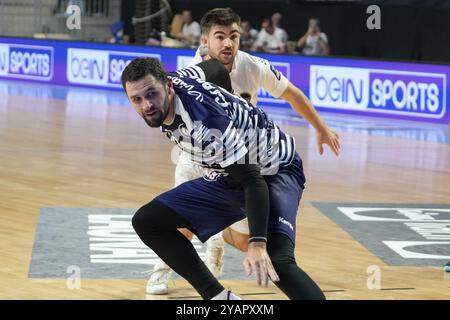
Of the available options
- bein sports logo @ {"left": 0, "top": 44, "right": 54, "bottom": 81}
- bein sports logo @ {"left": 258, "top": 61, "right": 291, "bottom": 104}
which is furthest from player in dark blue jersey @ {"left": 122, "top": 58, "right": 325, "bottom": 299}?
bein sports logo @ {"left": 0, "top": 44, "right": 54, "bottom": 81}

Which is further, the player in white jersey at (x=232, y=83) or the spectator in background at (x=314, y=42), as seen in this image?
the spectator in background at (x=314, y=42)

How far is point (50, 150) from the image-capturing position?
15.6m

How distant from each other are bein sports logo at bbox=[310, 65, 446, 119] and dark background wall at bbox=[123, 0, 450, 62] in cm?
312

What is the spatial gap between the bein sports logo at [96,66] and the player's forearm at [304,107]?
1873 cm

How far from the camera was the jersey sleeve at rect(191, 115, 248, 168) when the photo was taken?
573 centimetres

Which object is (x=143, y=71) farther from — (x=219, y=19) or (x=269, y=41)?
(x=269, y=41)

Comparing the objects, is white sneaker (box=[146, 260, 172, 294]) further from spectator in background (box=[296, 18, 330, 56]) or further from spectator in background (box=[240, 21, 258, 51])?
spectator in background (box=[240, 21, 258, 51])

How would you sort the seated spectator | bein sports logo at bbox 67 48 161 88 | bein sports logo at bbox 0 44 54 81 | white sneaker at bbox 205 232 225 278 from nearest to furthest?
white sneaker at bbox 205 232 225 278
the seated spectator
bein sports logo at bbox 67 48 161 88
bein sports logo at bbox 0 44 54 81

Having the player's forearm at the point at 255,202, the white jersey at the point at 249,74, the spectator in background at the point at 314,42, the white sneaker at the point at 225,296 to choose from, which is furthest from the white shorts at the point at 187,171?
the spectator in background at the point at 314,42

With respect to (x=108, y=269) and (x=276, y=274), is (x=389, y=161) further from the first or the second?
(x=276, y=274)

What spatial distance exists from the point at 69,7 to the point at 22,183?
18.5m

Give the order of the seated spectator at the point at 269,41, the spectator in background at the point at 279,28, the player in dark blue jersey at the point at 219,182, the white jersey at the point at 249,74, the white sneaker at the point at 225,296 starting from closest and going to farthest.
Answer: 1. the player in dark blue jersey at the point at 219,182
2. the white sneaker at the point at 225,296
3. the white jersey at the point at 249,74
4. the seated spectator at the point at 269,41
5. the spectator in background at the point at 279,28

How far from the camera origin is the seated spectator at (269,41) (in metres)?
25.4

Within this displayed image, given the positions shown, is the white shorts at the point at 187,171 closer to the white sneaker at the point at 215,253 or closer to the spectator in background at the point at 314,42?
the white sneaker at the point at 215,253
